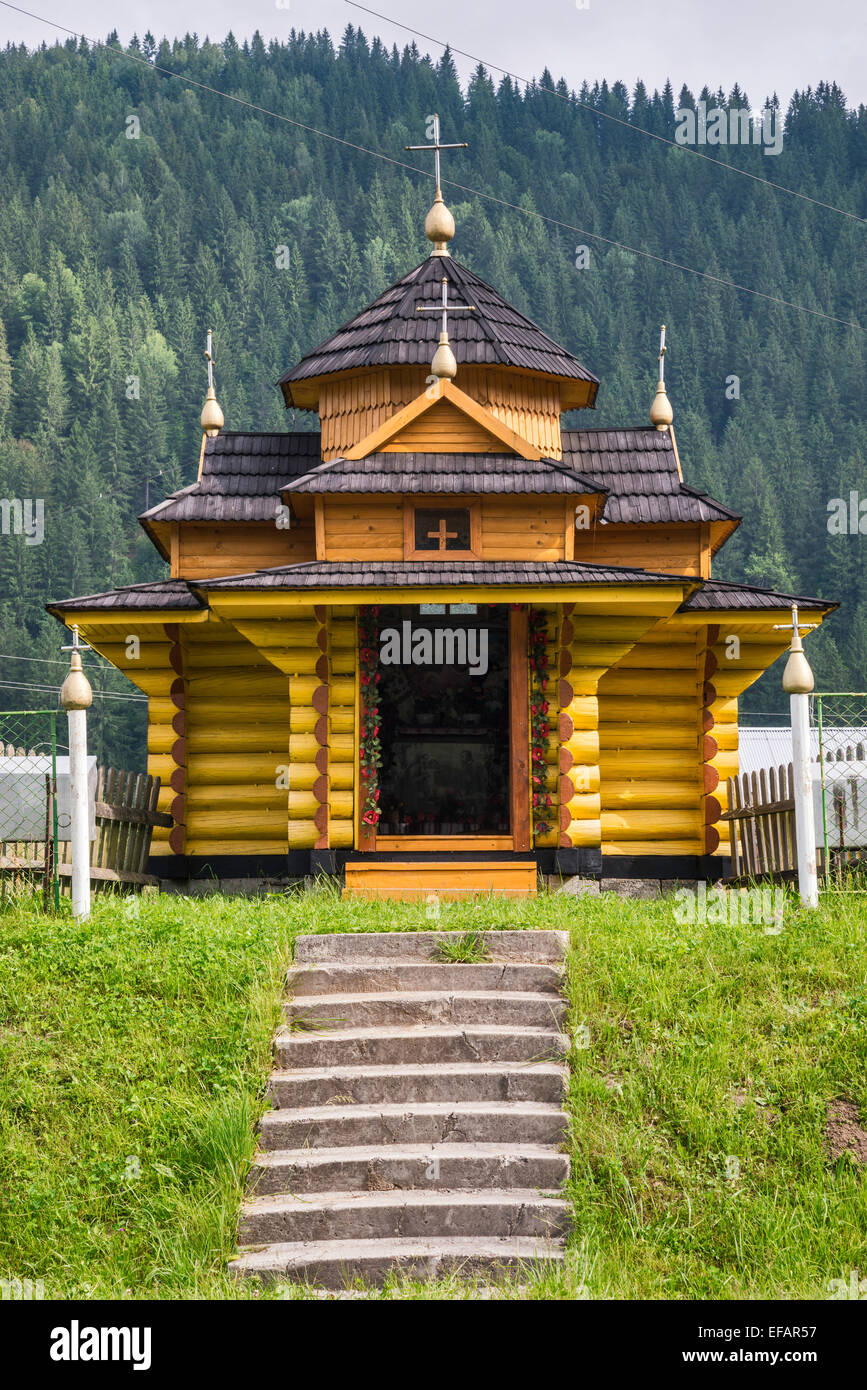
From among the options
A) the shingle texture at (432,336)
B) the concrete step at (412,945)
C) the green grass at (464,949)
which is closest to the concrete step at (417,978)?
the green grass at (464,949)

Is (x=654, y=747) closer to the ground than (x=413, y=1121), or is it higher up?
higher up

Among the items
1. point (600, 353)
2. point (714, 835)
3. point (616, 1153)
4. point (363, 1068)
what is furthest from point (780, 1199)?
point (600, 353)

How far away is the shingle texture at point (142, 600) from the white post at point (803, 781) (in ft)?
19.2

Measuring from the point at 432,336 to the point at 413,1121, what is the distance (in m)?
9.50

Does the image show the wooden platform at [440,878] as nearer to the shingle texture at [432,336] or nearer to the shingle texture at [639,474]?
the shingle texture at [639,474]

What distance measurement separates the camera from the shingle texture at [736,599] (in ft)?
50.2

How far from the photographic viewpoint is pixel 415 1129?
8.84 m

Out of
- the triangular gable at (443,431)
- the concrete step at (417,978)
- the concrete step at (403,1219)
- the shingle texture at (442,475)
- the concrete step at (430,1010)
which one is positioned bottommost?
the concrete step at (403,1219)

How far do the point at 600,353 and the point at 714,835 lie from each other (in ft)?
316

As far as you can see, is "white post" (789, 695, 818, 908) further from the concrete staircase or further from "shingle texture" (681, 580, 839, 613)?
"shingle texture" (681, 580, 839, 613)

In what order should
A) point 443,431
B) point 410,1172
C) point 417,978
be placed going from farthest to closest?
1. point 443,431
2. point 417,978
3. point 410,1172

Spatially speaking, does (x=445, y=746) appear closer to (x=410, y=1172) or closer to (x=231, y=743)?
(x=231, y=743)

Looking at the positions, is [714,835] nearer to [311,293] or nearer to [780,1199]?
[780,1199]

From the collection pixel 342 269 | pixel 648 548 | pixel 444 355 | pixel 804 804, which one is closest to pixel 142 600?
pixel 444 355
